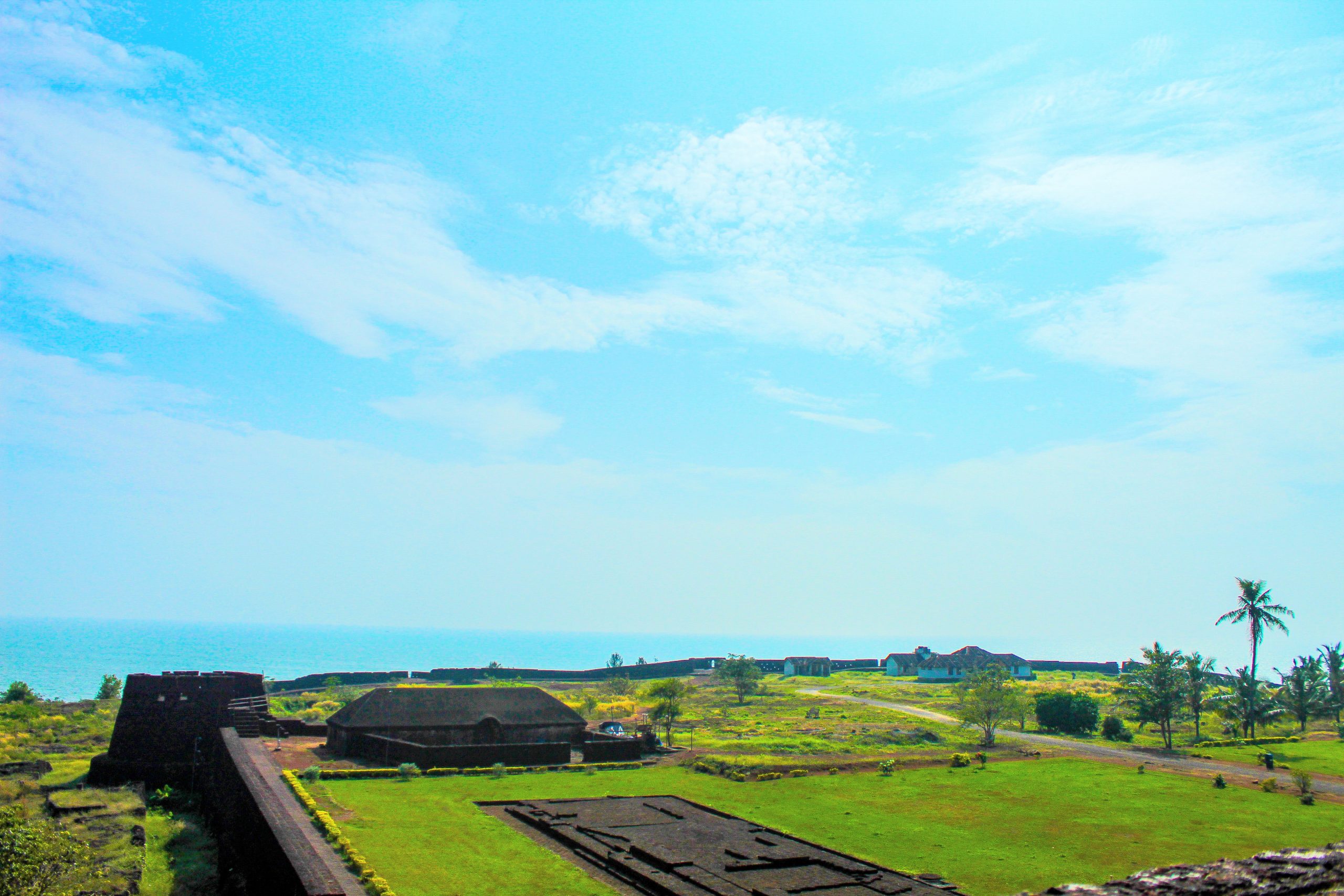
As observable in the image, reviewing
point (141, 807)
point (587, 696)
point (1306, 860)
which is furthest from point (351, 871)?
point (587, 696)

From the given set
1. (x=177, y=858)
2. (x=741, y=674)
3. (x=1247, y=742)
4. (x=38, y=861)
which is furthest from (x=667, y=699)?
(x=38, y=861)

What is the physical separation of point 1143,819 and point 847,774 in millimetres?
14728

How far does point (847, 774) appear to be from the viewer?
147 feet

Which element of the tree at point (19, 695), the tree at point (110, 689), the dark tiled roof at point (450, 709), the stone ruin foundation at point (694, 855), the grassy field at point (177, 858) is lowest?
the tree at point (110, 689)

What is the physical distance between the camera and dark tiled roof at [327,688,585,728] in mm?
46000

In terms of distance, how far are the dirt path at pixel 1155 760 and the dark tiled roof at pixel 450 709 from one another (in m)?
33.0

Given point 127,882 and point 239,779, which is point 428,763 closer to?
point 239,779

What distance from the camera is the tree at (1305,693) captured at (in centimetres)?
6719

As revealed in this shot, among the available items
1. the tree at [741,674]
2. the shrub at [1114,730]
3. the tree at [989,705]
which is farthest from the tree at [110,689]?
the shrub at [1114,730]

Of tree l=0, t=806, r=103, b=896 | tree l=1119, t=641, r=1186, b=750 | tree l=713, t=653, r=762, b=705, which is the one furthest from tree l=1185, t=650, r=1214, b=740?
tree l=0, t=806, r=103, b=896

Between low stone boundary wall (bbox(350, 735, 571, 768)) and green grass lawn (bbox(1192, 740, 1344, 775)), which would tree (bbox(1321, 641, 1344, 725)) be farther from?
low stone boundary wall (bbox(350, 735, 571, 768))

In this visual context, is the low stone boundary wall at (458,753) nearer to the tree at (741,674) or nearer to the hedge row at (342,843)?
the hedge row at (342,843)

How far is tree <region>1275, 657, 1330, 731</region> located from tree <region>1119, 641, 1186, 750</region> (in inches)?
446

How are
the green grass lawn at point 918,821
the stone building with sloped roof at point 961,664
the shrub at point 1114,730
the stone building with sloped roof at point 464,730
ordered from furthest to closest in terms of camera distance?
the stone building with sloped roof at point 961,664, the shrub at point 1114,730, the stone building with sloped roof at point 464,730, the green grass lawn at point 918,821
